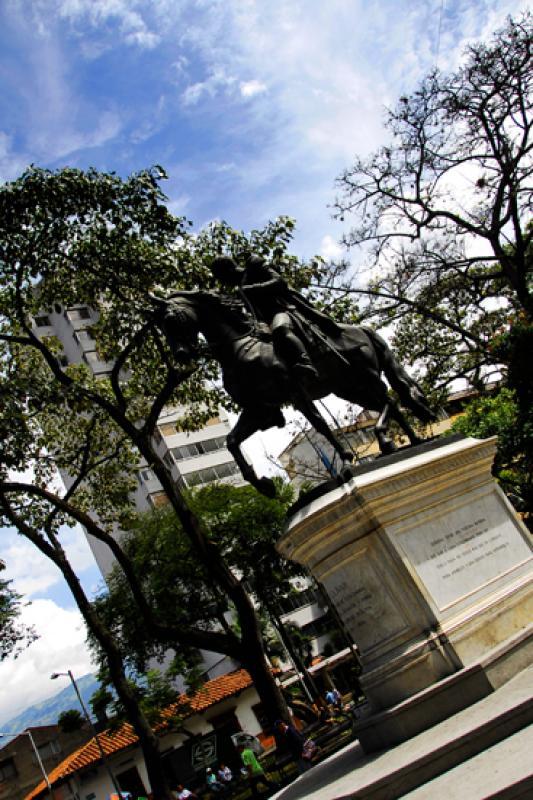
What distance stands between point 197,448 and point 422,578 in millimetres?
41045

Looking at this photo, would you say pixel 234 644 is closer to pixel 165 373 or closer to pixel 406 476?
pixel 165 373

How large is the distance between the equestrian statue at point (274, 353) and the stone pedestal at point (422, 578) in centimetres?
83

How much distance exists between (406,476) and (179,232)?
11.5 meters

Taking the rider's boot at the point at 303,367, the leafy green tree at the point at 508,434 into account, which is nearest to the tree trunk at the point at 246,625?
the rider's boot at the point at 303,367

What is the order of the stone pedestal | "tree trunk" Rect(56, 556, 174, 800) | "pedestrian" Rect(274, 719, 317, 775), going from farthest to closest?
"tree trunk" Rect(56, 556, 174, 800) < "pedestrian" Rect(274, 719, 317, 775) < the stone pedestal

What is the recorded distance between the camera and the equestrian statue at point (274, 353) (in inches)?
265

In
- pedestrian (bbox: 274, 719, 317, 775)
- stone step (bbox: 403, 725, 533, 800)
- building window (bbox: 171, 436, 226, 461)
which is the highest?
building window (bbox: 171, 436, 226, 461)

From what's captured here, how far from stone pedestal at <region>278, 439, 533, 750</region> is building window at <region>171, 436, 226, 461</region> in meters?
39.4

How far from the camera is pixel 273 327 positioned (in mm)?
6852

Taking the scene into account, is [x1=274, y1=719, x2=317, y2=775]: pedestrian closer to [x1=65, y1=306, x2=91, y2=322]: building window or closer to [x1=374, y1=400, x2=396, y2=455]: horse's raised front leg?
[x1=374, y1=400, x2=396, y2=455]: horse's raised front leg

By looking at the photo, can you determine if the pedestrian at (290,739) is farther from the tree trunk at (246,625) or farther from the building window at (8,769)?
the building window at (8,769)

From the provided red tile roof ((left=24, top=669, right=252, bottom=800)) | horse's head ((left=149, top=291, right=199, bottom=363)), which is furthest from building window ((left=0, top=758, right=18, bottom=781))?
horse's head ((left=149, top=291, right=199, bottom=363))

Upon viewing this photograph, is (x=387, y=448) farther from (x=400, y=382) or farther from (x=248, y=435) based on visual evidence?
(x=248, y=435)

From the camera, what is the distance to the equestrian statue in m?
6.73
